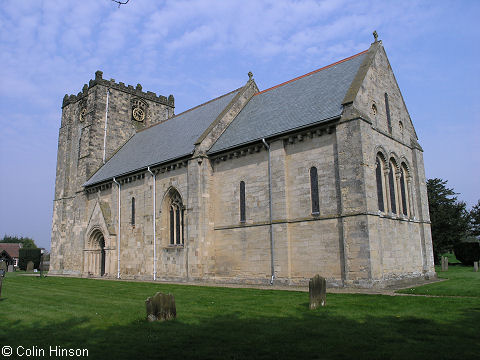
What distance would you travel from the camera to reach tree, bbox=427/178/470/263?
38.8 meters

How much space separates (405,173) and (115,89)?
28.2 metres

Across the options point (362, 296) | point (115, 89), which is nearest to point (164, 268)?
point (362, 296)

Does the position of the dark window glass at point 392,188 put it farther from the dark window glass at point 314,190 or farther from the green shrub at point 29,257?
the green shrub at point 29,257

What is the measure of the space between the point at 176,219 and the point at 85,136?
646 inches

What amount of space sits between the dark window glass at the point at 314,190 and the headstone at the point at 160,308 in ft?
34.8

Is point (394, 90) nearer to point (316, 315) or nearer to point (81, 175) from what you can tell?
point (316, 315)

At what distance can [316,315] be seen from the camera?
1061 centimetres

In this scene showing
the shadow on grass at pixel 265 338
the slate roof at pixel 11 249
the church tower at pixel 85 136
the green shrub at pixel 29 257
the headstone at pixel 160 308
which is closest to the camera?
the shadow on grass at pixel 265 338

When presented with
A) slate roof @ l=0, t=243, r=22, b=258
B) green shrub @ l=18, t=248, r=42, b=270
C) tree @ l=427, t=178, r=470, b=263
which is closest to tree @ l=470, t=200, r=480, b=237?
tree @ l=427, t=178, r=470, b=263

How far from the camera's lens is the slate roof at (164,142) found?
2741cm

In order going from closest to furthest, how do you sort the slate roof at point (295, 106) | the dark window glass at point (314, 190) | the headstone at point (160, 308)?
the headstone at point (160, 308) → the dark window glass at point (314, 190) → the slate roof at point (295, 106)

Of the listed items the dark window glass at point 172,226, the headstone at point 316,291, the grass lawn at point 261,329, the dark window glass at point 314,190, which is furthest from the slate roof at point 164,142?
the headstone at point 316,291

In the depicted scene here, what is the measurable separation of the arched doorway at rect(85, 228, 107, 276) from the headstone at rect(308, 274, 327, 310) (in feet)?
81.9

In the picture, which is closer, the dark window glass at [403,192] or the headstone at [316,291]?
the headstone at [316,291]
